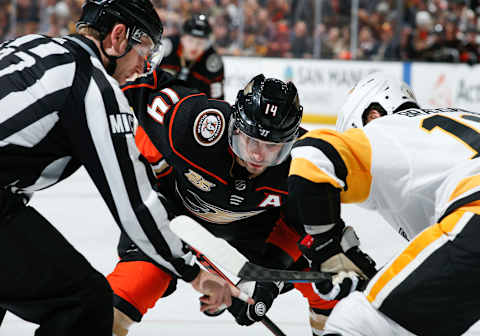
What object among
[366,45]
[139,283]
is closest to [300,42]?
[366,45]

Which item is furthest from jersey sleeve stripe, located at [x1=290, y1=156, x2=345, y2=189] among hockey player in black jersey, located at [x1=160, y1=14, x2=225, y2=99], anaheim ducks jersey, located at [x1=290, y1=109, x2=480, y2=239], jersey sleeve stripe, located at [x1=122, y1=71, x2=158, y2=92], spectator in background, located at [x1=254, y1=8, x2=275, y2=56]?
spectator in background, located at [x1=254, y1=8, x2=275, y2=56]

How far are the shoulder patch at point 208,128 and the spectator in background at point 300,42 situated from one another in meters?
7.17

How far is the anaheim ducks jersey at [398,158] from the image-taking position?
1.53 meters

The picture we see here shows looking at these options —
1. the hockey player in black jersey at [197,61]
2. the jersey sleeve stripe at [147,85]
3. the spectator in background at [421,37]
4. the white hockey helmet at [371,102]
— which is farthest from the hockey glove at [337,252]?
the spectator in background at [421,37]

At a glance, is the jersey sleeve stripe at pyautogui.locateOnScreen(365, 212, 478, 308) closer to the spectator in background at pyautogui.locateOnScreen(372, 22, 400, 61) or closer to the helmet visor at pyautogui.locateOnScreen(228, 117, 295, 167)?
the helmet visor at pyautogui.locateOnScreen(228, 117, 295, 167)

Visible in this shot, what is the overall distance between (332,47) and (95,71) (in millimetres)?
8276

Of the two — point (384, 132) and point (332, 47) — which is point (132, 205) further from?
point (332, 47)

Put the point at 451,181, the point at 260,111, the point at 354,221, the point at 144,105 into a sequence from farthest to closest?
the point at 354,221, the point at 144,105, the point at 260,111, the point at 451,181

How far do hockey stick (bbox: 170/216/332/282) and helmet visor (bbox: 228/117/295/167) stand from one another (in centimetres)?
51

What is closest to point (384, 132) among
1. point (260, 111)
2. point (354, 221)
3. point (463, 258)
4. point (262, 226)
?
point (463, 258)

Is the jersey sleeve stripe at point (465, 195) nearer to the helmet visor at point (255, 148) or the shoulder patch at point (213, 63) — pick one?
the helmet visor at point (255, 148)

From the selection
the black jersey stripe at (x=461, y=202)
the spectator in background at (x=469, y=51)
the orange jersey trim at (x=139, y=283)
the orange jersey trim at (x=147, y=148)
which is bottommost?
the spectator in background at (x=469, y=51)

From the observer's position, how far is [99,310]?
1.59m

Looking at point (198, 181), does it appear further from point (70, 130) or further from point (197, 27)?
point (197, 27)
